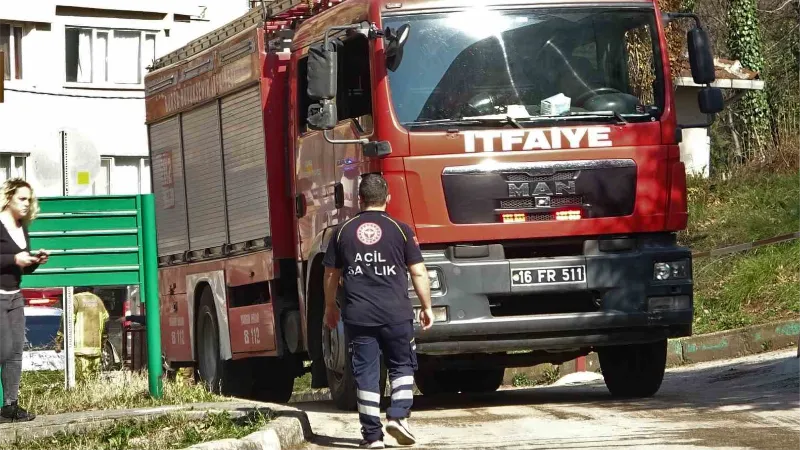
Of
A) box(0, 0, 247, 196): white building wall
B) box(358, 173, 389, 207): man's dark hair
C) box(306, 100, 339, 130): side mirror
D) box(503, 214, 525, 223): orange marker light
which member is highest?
box(0, 0, 247, 196): white building wall

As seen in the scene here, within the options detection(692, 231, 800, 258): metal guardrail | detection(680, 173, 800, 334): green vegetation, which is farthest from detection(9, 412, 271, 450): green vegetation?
detection(680, 173, 800, 334): green vegetation

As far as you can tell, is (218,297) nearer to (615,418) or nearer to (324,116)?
(324,116)

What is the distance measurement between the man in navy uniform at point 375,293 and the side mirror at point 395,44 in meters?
1.91

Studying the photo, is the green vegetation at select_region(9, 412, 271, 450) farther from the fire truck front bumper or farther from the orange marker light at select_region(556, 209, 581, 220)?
the orange marker light at select_region(556, 209, 581, 220)

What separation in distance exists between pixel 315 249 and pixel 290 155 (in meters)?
1.22

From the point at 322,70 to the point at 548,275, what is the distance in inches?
83.7

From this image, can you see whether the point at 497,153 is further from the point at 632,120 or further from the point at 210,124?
the point at 210,124

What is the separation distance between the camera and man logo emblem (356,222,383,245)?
976cm

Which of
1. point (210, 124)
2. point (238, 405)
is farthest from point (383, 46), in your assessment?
point (210, 124)

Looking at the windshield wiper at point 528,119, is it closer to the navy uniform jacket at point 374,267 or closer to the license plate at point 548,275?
the license plate at point 548,275

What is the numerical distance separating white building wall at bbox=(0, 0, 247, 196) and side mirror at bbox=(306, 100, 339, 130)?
2361cm

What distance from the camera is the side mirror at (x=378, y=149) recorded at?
11500 millimetres

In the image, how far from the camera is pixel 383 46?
1168 centimetres

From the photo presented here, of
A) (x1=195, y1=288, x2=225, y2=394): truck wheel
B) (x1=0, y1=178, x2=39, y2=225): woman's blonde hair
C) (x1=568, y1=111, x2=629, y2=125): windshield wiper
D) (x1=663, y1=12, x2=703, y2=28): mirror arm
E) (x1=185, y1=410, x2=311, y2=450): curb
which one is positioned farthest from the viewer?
(x1=195, y1=288, x2=225, y2=394): truck wheel
